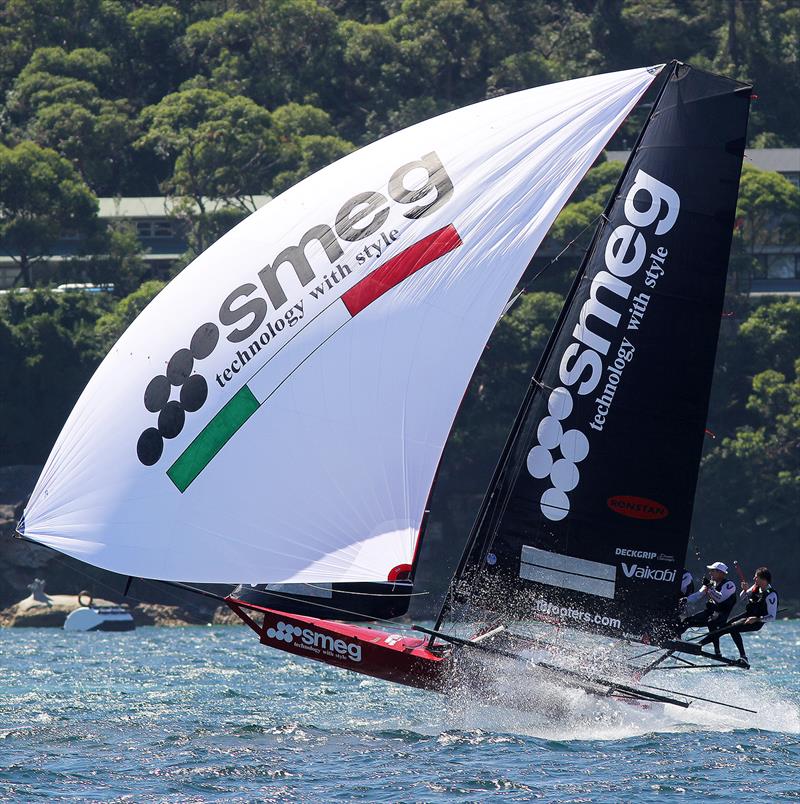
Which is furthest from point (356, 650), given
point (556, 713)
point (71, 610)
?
point (71, 610)

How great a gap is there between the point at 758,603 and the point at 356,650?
11.8 ft

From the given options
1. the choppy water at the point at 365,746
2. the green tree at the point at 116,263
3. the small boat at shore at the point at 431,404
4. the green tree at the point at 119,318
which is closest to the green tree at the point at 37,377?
the green tree at the point at 119,318

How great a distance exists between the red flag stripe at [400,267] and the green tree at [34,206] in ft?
122

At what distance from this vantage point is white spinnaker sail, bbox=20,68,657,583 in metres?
13.3

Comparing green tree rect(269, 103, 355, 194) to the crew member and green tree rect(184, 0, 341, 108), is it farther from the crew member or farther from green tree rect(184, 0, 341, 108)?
the crew member

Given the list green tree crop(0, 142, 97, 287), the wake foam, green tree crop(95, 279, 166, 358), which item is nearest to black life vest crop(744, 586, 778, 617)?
the wake foam

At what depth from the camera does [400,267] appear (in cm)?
1373

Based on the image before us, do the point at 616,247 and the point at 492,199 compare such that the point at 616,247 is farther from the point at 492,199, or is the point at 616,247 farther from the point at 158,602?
the point at 158,602

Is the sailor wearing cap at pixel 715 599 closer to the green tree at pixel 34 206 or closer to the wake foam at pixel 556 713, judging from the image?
the wake foam at pixel 556 713

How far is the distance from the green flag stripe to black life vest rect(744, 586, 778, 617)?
477 centimetres

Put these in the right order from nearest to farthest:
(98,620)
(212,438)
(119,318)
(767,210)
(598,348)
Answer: (212,438) < (598,348) < (98,620) < (119,318) < (767,210)

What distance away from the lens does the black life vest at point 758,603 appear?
14.4 metres

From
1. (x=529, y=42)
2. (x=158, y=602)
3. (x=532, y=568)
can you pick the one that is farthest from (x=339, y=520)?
(x=529, y=42)

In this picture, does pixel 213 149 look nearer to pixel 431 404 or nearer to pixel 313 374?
pixel 313 374
